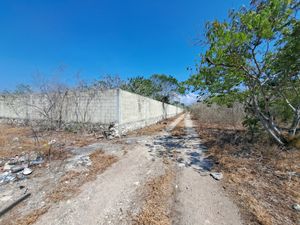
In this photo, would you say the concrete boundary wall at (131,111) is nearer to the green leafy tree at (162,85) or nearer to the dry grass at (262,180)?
the dry grass at (262,180)

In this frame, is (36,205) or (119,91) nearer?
(36,205)

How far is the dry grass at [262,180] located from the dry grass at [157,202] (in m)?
1.02

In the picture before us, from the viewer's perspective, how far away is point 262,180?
2.91m

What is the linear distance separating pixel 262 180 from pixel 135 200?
2.48 meters

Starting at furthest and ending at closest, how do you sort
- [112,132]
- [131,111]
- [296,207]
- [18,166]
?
[131,111]
[112,132]
[18,166]
[296,207]

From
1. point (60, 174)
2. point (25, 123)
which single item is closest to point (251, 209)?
→ point (60, 174)

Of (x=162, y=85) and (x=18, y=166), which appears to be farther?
(x=162, y=85)

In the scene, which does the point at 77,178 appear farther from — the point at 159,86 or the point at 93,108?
the point at 159,86

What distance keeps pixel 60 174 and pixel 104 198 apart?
1434mm

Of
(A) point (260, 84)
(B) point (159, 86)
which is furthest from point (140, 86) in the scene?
(A) point (260, 84)

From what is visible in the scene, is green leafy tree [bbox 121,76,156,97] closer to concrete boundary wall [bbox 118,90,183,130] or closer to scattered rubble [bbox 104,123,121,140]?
concrete boundary wall [bbox 118,90,183,130]

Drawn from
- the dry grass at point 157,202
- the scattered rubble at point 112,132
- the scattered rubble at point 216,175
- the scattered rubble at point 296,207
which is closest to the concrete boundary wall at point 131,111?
the scattered rubble at point 112,132

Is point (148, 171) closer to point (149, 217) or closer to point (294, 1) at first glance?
point (149, 217)

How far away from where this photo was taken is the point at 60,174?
3.16 meters
